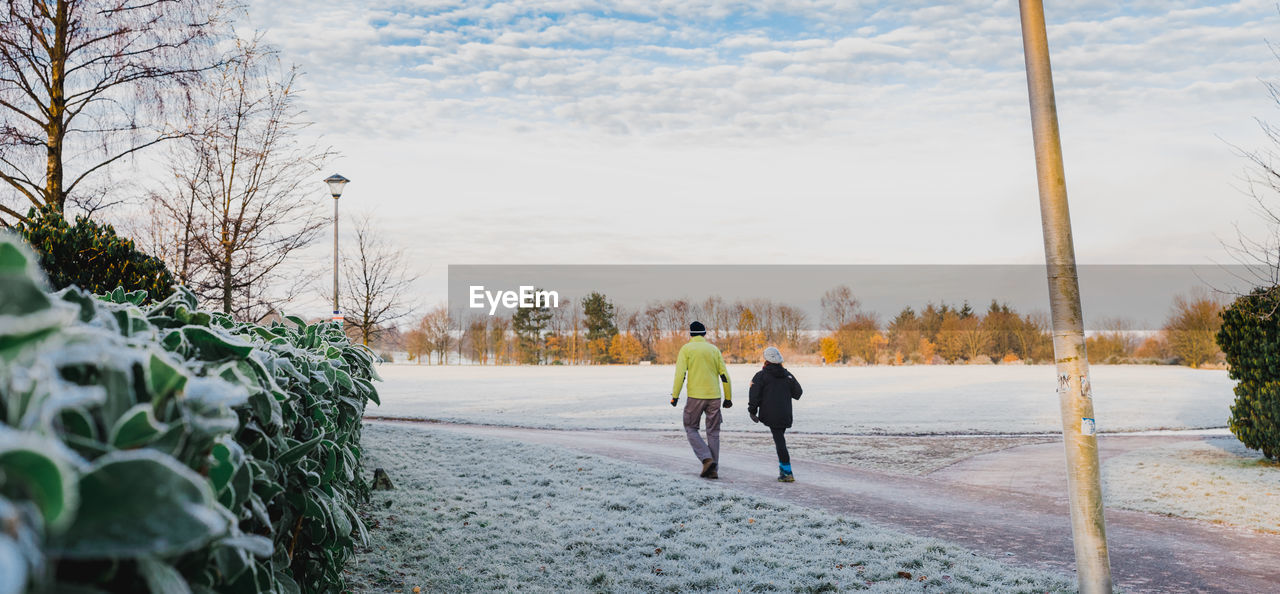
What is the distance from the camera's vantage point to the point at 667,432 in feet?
56.4

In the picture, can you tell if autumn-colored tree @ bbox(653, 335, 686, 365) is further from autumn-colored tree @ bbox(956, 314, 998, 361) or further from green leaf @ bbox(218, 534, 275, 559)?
green leaf @ bbox(218, 534, 275, 559)

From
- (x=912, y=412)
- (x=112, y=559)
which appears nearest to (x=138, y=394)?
(x=112, y=559)

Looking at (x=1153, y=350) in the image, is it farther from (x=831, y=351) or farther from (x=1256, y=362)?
(x=1256, y=362)

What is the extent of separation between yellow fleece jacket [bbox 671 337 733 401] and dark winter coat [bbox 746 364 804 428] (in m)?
0.41

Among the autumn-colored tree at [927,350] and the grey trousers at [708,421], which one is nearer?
the grey trousers at [708,421]

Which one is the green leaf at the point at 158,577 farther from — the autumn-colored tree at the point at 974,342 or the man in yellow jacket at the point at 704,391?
the autumn-colored tree at the point at 974,342

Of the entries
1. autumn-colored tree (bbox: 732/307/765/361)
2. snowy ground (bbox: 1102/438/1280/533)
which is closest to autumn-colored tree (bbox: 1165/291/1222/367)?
autumn-colored tree (bbox: 732/307/765/361)

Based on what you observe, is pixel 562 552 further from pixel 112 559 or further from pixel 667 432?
pixel 667 432

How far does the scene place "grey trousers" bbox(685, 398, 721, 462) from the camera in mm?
10258

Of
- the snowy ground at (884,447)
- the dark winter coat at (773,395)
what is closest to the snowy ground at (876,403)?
the snowy ground at (884,447)

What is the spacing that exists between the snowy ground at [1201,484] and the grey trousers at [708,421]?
4.71 m

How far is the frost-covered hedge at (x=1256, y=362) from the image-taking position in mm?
10156

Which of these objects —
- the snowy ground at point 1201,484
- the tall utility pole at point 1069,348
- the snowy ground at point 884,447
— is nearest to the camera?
the tall utility pole at point 1069,348

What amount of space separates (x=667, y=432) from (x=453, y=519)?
10.2m
